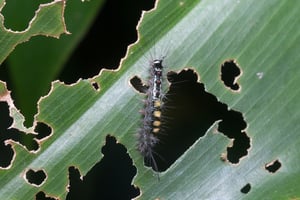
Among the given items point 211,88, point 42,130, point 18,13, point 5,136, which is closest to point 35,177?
point 42,130

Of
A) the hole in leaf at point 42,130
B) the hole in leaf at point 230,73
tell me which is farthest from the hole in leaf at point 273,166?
the hole in leaf at point 42,130

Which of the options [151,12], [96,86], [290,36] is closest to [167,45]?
[151,12]

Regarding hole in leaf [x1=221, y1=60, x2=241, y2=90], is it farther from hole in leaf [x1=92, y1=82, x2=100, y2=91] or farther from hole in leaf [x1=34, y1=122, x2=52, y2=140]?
hole in leaf [x1=34, y1=122, x2=52, y2=140]

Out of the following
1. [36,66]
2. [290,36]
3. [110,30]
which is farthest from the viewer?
[110,30]

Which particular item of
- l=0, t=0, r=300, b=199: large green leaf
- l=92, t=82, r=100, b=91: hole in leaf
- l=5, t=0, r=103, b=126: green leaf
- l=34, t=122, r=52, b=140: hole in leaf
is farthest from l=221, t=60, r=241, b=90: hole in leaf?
l=34, t=122, r=52, b=140: hole in leaf

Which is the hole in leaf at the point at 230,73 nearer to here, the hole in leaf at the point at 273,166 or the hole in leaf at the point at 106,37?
the hole in leaf at the point at 273,166

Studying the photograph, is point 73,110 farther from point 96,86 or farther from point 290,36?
point 290,36
